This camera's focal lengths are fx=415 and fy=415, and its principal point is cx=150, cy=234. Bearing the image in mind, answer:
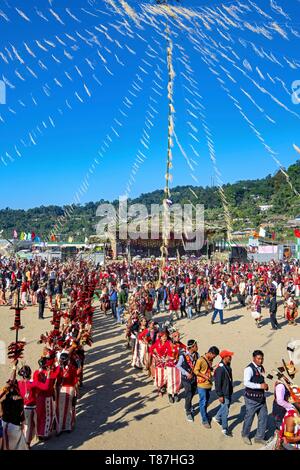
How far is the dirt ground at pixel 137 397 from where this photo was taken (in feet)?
21.6

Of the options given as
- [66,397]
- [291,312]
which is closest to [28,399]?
[66,397]


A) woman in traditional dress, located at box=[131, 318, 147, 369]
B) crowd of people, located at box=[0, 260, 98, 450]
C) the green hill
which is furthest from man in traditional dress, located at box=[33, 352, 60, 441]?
the green hill

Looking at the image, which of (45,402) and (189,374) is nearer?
(45,402)

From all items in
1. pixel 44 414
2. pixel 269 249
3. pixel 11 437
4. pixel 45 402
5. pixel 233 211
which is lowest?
pixel 44 414

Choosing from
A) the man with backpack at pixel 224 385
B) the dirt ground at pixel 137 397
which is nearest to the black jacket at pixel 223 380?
the man with backpack at pixel 224 385

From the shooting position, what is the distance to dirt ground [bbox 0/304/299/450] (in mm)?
6590

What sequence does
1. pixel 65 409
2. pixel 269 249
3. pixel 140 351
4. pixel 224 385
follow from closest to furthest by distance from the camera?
pixel 224 385 → pixel 65 409 → pixel 140 351 → pixel 269 249

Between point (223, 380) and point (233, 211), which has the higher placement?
point (233, 211)

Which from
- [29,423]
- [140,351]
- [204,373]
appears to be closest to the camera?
[29,423]

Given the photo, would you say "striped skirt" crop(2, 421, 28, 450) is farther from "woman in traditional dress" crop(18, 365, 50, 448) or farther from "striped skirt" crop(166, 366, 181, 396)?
"striped skirt" crop(166, 366, 181, 396)

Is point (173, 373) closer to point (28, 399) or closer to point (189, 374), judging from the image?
point (189, 374)

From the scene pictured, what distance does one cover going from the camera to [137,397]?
8555 millimetres
